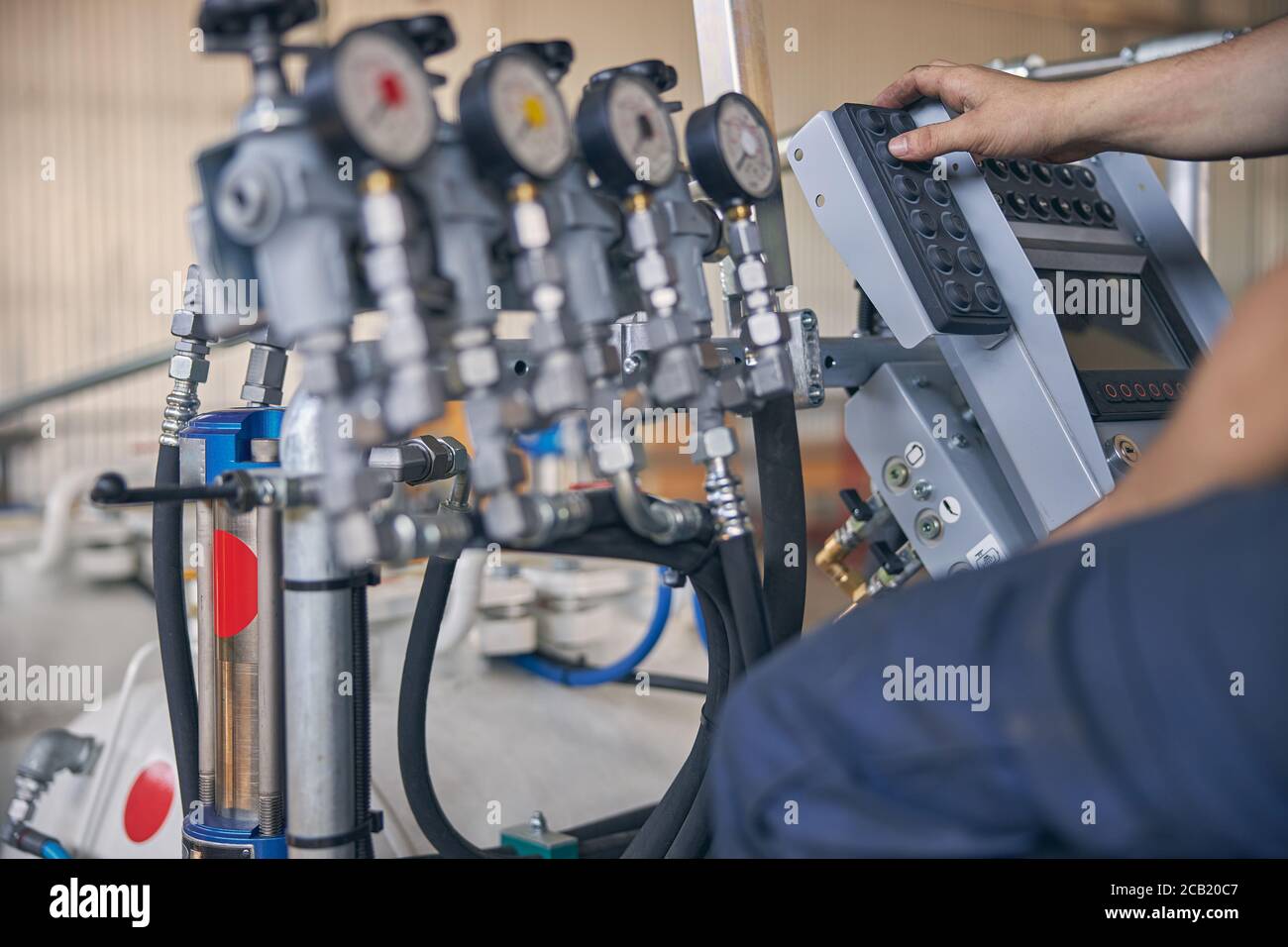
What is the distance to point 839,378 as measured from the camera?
3.91 feet

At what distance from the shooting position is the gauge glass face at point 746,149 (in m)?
0.88

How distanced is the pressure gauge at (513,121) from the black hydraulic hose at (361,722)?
0.35 meters

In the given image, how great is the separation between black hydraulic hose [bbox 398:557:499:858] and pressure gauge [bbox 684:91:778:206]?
1.43 feet

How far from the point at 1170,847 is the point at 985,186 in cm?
79

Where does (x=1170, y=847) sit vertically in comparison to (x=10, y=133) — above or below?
below

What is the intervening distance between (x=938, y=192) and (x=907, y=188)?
0.06 m

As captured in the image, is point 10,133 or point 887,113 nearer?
point 887,113

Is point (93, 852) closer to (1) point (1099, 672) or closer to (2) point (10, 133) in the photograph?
(1) point (1099, 672)

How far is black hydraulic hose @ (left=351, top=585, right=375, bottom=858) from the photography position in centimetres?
85

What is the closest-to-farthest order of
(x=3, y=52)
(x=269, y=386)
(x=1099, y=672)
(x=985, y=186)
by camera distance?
(x=1099, y=672) < (x=269, y=386) < (x=985, y=186) < (x=3, y=52)

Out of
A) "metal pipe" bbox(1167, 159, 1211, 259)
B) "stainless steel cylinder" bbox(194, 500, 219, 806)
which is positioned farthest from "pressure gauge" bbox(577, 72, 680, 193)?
"metal pipe" bbox(1167, 159, 1211, 259)

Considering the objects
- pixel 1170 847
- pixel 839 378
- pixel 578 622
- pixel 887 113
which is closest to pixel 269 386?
pixel 839 378
